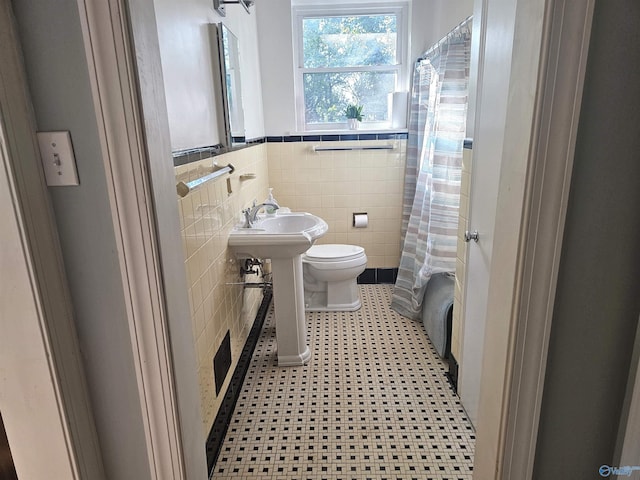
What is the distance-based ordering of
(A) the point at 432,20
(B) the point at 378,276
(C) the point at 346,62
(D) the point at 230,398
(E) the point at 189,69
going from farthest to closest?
(B) the point at 378,276 → (C) the point at 346,62 → (A) the point at 432,20 → (D) the point at 230,398 → (E) the point at 189,69

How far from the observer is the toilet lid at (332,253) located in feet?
9.81

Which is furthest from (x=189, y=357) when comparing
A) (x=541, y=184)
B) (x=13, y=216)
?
(x=541, y=184)

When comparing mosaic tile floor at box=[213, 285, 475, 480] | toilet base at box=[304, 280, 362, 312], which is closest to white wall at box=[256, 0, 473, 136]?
toilet base at box=[304, 280, 362, 312]

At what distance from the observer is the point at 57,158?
0.82 m

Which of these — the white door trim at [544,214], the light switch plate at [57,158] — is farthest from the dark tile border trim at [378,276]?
the light switch plate at [57,158]

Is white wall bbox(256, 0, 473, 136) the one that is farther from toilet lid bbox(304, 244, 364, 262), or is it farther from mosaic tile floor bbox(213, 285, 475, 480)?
mosaic tile floor bbox(213, 285, 475, 480)

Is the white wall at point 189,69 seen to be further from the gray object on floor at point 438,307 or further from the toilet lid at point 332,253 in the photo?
the gray object on floor at point 438,307

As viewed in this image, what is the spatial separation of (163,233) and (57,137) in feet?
0.90

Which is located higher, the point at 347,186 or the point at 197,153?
the point at 197,153

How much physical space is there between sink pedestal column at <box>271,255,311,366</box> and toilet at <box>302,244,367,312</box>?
0.65 meters

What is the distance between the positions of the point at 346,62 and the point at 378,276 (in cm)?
184

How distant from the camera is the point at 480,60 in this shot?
1.67 metres

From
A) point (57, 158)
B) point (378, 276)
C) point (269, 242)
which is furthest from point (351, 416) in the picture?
point (378, 276)

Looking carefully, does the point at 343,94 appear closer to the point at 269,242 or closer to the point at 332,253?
the point at 332,253
